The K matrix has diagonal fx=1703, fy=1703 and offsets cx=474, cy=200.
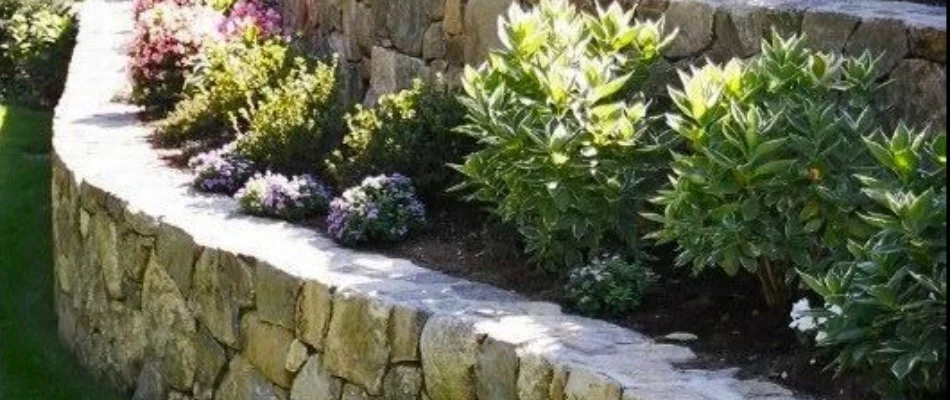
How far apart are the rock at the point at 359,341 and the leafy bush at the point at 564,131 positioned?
560 mm

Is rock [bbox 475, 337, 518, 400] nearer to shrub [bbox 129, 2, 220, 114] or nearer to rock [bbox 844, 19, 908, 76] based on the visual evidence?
rock [bbox 844, 19, 908, 76]

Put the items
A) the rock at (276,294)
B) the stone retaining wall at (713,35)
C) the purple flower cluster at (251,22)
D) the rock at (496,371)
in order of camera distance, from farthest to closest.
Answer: the purple flower cluster at (251,22), the rock at (276,294), the stone retaining wall at (713,35), the rock at (496,371)

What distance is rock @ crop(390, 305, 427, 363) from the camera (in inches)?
196

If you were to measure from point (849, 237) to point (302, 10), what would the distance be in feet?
17.6

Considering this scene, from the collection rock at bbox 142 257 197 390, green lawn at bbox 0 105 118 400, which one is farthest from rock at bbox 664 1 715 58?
green lawn at bbox 0 105 118 400

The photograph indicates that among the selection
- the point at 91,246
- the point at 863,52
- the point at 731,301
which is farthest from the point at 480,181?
the point at 91,246

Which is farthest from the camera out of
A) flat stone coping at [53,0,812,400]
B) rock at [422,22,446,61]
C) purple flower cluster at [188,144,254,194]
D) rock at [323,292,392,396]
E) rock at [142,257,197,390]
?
rock at [422,22,446,61]

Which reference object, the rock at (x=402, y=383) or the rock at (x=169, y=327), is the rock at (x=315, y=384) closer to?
the rock at (x=402, y=383)

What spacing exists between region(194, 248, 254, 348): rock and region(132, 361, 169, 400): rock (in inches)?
20.5

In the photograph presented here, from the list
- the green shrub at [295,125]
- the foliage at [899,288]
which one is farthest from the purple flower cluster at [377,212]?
the foliage at [899,288]

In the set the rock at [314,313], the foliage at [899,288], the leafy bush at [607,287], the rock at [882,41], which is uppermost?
the rock at [882,41]

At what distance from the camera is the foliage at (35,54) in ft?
41.8

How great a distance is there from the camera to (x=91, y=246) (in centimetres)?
727

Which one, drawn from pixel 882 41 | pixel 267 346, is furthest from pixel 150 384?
pixel 882 41
